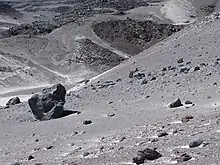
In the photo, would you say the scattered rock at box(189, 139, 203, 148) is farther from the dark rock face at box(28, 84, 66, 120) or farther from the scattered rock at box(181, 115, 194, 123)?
the dark rock face at box(28, 84, 66, 120)

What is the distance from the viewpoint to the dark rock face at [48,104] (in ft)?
83.1

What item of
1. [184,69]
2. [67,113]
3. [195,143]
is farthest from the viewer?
[184,69]

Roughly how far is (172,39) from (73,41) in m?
38.3

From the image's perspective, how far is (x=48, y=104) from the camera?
84.7 feet

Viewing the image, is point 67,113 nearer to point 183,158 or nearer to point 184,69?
point 184,69

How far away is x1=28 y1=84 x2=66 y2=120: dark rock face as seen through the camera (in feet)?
83.1

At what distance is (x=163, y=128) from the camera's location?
1498 centimetres

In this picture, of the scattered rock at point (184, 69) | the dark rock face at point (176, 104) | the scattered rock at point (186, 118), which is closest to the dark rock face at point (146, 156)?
the scattered rock at point (186, 118)

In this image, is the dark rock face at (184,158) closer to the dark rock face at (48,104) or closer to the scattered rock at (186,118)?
the scattered rock at (186,118)

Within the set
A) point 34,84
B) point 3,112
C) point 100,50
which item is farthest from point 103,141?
point 100,50

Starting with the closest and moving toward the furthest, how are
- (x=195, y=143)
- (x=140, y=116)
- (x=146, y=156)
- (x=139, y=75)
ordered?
(x=146, y=156) < (x=195, y=143) < (x=140, y=116) < (x=139, y=75)

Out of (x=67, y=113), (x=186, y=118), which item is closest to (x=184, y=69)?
(x=67, y=113)

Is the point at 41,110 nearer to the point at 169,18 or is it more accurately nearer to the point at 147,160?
the point at 147,160

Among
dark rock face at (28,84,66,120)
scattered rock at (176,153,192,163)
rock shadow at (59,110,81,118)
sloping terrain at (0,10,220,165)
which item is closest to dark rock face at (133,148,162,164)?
sloping terrain at (0,10,220,165)
